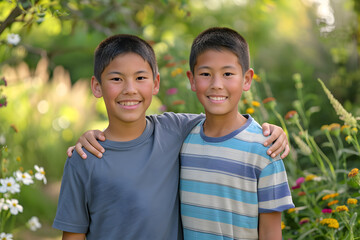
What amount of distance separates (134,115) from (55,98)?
4209 mm

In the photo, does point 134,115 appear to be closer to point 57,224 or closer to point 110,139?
point 110,139

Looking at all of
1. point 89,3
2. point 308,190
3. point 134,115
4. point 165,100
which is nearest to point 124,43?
point 134,115

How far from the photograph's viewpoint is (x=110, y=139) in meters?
2.16

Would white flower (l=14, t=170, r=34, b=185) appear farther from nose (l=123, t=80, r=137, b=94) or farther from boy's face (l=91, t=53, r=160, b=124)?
nose (l=123, t=80, r=137, b=94)

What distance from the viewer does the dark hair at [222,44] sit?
2109 mm

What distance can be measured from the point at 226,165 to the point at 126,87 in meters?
0.57

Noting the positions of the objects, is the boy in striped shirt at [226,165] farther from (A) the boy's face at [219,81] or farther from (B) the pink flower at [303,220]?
(B) the pink flower at [303,220]

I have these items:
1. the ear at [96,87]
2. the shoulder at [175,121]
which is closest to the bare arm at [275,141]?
the shoulder at [175,121]

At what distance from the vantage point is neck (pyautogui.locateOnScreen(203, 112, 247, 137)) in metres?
2.13

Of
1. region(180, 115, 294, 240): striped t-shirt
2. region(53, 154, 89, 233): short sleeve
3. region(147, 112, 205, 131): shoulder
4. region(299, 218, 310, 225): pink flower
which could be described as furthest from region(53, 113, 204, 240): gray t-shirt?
region(299, 218, 310, 225): pink flower

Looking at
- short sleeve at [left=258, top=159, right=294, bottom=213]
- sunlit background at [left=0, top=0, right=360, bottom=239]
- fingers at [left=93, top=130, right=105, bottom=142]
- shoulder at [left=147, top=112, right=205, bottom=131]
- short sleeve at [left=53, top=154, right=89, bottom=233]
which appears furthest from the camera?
sunlit background at [left=0, top=0, right=360, bottom=239]

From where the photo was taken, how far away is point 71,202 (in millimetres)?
2041

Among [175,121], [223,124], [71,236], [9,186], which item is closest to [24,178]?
[9,186]

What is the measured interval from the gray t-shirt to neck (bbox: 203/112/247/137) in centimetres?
29
